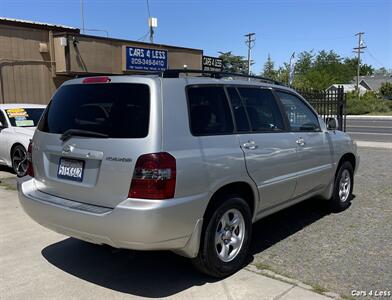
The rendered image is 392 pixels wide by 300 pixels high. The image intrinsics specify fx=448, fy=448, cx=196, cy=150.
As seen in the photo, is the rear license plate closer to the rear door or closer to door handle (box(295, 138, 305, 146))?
door handle (box(295, 138, 305, 146))

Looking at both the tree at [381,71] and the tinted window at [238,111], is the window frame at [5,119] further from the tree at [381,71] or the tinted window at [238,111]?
the tree at [381,71]

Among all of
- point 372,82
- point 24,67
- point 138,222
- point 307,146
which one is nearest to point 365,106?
point 24,67

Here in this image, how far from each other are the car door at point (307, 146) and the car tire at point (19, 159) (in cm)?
601

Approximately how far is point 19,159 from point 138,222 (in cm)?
683

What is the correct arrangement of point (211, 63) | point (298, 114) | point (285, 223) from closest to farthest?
1. point (298, 114)
2. point (285, 223)
3. point (211, 63)

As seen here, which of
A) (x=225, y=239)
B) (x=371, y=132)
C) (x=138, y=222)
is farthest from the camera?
(x=371, y=132)

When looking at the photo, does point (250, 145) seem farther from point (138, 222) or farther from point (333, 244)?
point (333, 244)

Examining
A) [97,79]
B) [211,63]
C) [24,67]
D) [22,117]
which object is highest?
[211,63]

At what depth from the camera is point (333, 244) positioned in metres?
5.02

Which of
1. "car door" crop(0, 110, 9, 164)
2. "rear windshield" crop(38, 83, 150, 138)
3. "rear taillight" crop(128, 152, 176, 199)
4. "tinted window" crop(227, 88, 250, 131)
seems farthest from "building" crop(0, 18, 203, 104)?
"rear taillight" crop(128, 152, 176, 199)

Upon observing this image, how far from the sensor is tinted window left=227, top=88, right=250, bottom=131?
4363mm

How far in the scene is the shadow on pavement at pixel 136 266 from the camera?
4000mm

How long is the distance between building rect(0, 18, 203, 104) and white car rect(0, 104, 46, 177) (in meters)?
4.78

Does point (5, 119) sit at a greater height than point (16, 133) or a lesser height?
greater
